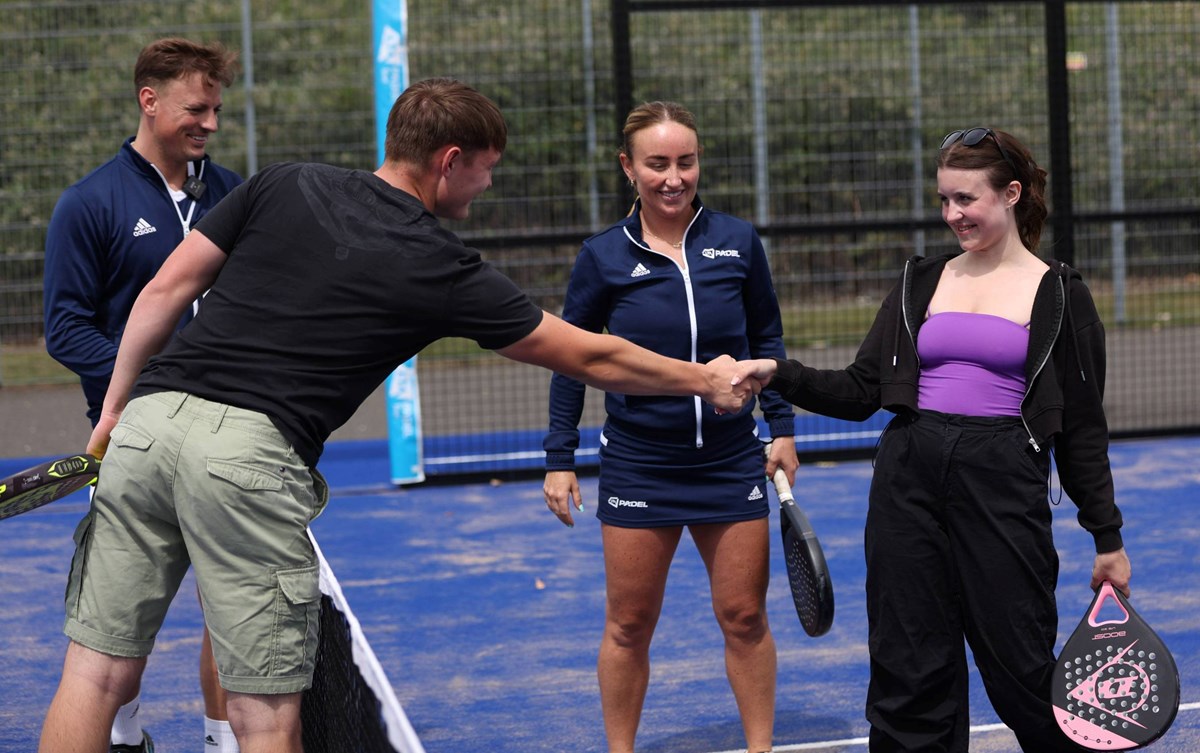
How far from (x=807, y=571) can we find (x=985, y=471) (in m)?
0.67

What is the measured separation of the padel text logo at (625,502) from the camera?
13.7ft

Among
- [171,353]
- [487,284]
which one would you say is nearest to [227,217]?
[171,353]

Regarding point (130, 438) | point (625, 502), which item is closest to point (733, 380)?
point (625, 502)

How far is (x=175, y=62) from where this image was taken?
4.26 m

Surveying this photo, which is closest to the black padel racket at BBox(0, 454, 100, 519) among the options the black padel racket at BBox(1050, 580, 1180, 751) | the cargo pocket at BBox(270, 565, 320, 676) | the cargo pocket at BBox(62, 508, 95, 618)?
the cargo pocket at BBox(62, 508, 95, 618)

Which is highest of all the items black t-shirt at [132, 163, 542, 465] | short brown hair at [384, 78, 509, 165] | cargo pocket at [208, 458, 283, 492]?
short brown hair at [384, 78, 509, 165]

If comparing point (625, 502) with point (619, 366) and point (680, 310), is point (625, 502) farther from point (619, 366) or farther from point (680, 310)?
point (619, 366)

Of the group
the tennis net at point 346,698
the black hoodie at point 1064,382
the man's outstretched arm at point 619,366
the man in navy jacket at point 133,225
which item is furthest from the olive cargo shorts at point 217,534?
the black hoodie at point 1064,382

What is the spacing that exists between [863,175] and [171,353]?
749 centimetres

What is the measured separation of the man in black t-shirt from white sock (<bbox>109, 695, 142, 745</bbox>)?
99 cm

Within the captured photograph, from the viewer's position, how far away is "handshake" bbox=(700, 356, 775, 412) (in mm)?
3777

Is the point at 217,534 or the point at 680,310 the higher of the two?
the point at 680,310

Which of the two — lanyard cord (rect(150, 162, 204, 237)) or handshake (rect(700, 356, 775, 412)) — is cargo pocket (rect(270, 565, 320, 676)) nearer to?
handshake (rect(700, 356, 775, 412))

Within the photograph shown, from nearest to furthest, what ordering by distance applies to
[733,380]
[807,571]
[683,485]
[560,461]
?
[733,380]
[807,571]
[683,485]
[560,461]
